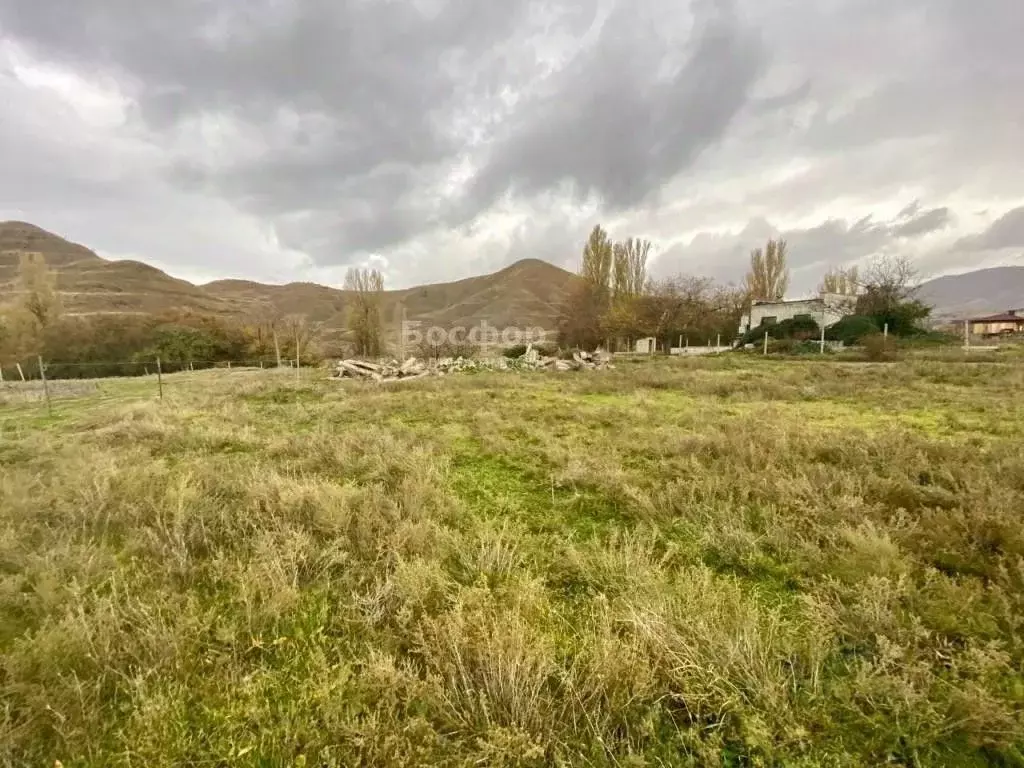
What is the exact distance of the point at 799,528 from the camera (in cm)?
347

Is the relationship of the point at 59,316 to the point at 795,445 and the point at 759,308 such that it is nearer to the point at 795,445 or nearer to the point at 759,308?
the point at 795,445

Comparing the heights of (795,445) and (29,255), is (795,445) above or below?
below

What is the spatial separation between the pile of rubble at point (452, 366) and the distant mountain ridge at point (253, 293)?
37837 millimetres

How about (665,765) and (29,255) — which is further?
(29,255)

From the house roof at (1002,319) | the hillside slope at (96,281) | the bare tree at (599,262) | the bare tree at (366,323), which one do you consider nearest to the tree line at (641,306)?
the bare tree at (599,262)

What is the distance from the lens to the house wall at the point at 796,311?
3562cm

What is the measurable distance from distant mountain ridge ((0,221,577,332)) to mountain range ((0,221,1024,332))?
138mm

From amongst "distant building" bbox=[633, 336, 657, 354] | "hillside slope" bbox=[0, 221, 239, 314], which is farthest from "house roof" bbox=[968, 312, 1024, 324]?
"hillside slope" bbox=[0, 221, 239, 314]

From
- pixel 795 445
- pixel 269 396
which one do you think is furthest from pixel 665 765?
pixel 269 396

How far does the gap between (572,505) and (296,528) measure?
2.61 m

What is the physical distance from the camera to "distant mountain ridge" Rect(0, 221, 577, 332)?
69.8 metres

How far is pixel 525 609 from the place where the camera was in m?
2.51

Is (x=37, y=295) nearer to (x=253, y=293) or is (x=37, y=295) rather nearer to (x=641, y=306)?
(x=641, y=306)

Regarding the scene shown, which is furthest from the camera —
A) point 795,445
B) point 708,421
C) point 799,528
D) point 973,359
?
point 973,359
